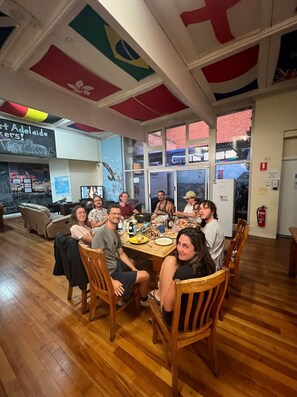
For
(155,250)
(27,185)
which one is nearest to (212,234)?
(155,250)

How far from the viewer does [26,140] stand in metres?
5.10

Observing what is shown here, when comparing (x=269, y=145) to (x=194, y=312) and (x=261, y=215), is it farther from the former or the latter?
(x=194, y=312)

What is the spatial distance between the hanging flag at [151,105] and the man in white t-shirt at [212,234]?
2.49m

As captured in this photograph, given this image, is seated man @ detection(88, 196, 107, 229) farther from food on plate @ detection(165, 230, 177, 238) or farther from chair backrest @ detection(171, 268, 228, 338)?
chair backrest @ detection(171, 268, 228, 338)

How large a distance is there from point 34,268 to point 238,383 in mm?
3133

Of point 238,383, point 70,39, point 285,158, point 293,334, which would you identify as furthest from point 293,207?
point 70,39

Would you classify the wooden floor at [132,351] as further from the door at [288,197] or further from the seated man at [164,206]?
the door at [288,197]

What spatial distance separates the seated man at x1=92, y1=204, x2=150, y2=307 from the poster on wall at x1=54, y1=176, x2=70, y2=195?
19.4 feet

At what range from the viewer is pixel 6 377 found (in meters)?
1.26

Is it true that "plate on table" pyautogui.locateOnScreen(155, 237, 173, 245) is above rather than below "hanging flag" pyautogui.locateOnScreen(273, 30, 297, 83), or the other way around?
below

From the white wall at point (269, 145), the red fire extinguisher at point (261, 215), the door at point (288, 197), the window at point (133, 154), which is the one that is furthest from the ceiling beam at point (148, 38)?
the window at point (133, 154)

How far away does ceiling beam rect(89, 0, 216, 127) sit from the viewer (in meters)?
1.34

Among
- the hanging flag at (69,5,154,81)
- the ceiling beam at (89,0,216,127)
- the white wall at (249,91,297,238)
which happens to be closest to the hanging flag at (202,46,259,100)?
the ceiling beam at (89,0,216,127)

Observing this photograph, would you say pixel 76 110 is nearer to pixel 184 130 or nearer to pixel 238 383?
pixel 184 130
